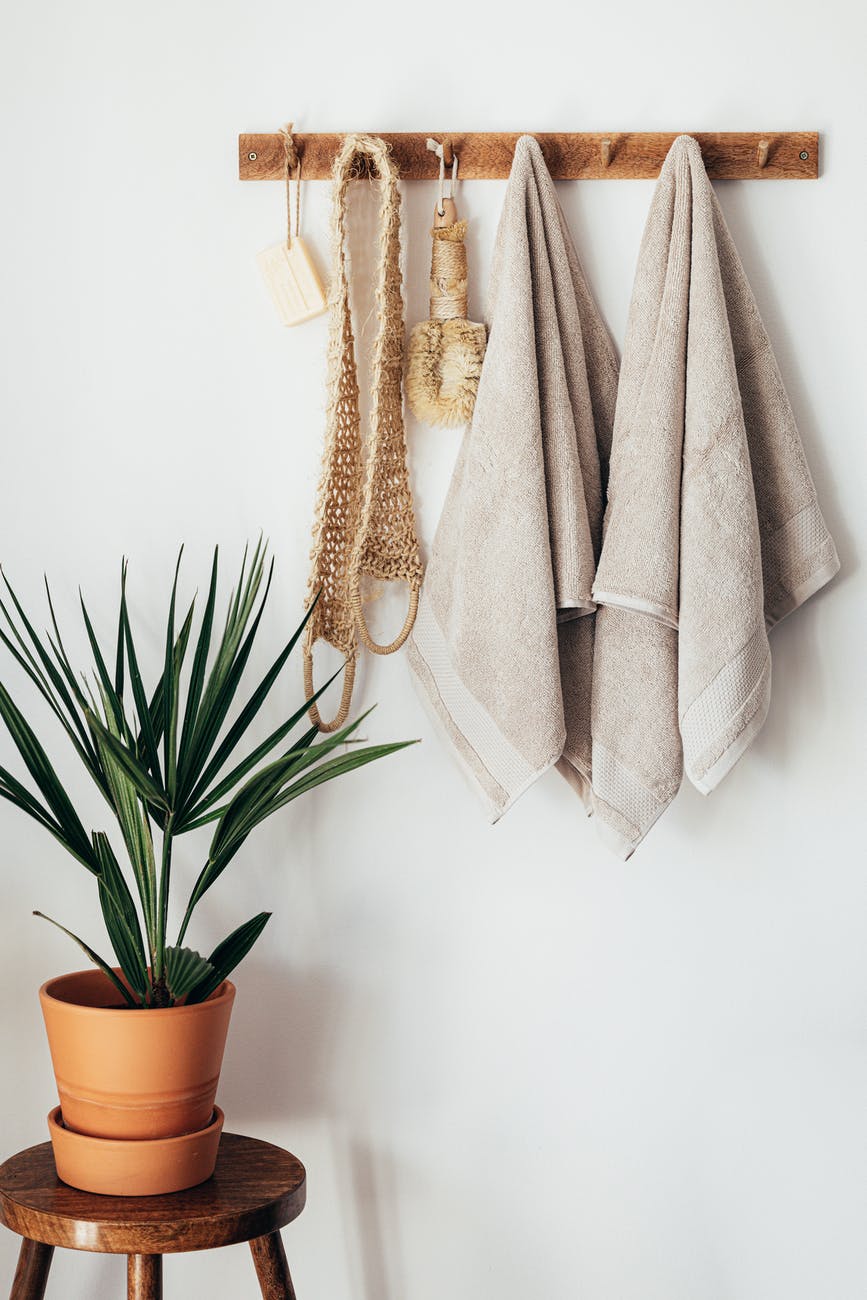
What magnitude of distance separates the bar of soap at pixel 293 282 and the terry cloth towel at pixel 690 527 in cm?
34

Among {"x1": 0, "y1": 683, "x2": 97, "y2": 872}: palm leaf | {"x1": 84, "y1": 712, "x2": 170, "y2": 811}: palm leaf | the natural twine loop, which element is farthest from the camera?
the natural twine loop

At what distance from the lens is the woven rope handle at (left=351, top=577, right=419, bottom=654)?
1218 mm

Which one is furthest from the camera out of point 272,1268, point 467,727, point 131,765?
point 467,727

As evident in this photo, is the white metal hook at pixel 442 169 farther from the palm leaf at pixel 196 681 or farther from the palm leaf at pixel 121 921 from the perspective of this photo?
the palm leaf at pixel 121 921

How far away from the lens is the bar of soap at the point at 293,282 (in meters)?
1.22

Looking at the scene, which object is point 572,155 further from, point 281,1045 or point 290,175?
point 281,1045

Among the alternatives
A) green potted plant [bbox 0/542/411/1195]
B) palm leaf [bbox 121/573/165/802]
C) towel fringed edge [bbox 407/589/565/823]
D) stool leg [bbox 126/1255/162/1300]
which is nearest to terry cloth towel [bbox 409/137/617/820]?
towel fringed edge [bbox 407/589/565/823]

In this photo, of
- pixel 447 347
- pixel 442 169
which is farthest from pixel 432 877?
pixel 442 169

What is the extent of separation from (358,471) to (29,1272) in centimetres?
84

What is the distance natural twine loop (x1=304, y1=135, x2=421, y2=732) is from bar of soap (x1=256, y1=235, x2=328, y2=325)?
2 cm

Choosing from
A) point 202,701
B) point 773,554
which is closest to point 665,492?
point 773,554

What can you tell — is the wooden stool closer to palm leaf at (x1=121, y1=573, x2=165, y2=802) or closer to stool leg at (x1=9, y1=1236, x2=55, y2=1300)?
stool leg at (x1=9, y1=1236, x2=55, y2=1300)

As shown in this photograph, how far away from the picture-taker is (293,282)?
1.23 metres

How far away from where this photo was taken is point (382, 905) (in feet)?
4.15
